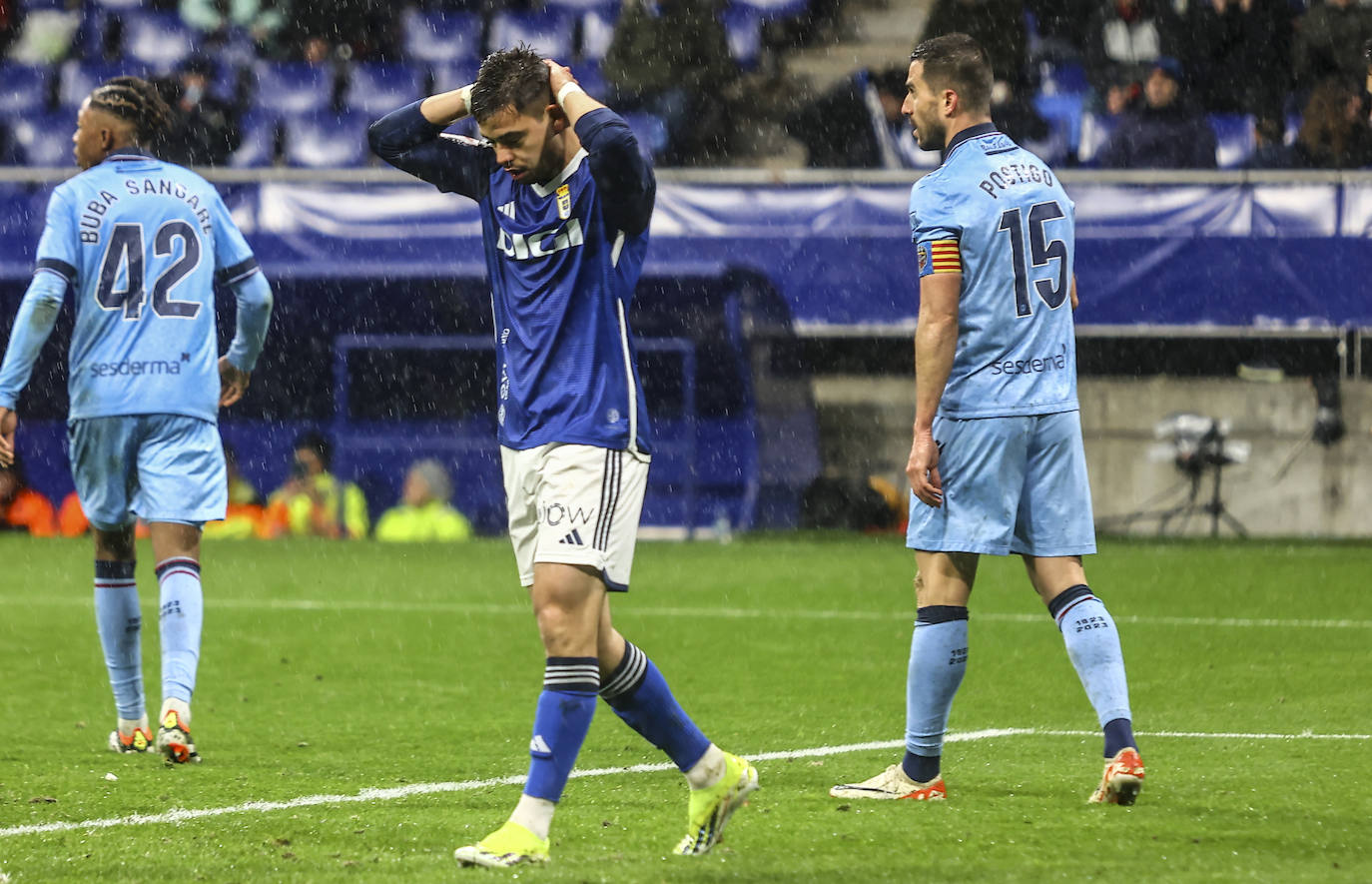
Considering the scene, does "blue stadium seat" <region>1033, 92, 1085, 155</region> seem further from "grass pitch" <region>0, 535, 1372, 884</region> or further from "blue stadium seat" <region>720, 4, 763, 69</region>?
"grass pitch" <region>0, 535, 1372, 884</region>

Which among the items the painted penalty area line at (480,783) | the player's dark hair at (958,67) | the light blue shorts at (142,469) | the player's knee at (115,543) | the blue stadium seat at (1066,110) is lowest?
the painted penalty area line at (480,783)

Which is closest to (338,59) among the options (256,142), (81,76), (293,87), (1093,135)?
(293,87)

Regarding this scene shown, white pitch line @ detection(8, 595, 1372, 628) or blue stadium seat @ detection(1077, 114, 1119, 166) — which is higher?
blue stadium seat @ detection(1077, 114, 1119, 166)

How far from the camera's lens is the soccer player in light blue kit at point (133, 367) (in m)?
6.30

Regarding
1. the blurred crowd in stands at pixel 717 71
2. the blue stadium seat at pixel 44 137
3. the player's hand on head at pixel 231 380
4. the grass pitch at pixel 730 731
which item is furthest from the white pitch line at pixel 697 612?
the blue stadium seat at pixel 44 137

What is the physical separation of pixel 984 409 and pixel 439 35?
57.3 ft

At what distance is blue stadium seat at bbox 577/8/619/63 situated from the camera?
2116 cm

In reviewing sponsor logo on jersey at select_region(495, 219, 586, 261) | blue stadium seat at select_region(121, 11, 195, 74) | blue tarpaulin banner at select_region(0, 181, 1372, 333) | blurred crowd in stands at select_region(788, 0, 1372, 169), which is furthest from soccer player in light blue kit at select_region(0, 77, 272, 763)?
blue stadium seat at select_region(121, 11, 195, 74)

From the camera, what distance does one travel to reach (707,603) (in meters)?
11.7

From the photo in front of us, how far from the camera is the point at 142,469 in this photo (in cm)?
631

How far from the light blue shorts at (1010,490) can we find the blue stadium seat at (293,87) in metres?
16.4

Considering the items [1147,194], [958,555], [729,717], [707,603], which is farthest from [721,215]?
[958,555]

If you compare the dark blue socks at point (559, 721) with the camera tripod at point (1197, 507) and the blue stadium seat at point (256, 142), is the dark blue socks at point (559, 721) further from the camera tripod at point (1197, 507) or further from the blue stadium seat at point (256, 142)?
the blue stadium seat at point (256, 142)

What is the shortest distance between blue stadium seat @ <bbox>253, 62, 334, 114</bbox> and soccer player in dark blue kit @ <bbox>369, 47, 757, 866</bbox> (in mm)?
16717
